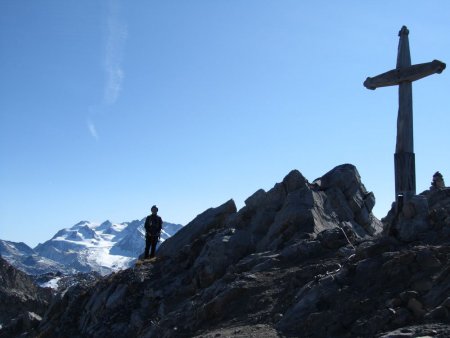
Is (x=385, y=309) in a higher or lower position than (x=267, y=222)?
lower

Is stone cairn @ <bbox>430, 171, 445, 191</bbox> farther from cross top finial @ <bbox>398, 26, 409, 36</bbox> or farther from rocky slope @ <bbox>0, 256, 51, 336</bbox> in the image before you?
rocky slope @ <bbox>0, 256, 51, 336</bbox>

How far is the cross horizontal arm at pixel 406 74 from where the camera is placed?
52.4ft

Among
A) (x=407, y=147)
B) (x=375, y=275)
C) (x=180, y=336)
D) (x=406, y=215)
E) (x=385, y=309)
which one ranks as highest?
(x=407, y=147)

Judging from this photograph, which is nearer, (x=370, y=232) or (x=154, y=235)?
(x=370, y=232)

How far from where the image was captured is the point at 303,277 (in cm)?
1552

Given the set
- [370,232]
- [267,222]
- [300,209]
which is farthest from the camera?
[370,232]

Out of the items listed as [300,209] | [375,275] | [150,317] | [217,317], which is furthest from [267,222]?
[375,275]

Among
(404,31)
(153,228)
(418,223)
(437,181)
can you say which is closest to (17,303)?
(153,228)

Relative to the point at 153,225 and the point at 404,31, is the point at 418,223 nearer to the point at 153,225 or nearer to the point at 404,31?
the point at 404,31

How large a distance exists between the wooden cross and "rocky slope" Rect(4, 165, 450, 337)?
954mm

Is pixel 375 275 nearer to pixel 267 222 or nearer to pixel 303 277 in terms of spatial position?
pixel 303 277

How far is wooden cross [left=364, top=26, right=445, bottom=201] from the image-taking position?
1631cm

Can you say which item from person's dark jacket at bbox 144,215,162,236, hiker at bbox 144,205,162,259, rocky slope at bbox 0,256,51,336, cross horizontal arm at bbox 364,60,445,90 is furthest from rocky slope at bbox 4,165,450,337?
cross horizontal arm at bbox 364,60,445,90

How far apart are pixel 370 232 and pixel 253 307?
12000 mm
